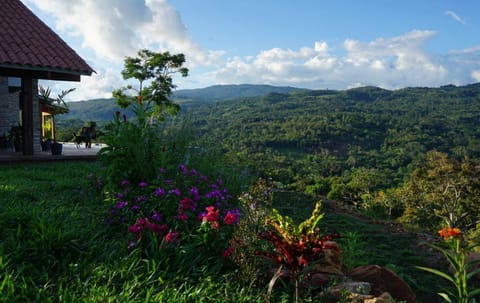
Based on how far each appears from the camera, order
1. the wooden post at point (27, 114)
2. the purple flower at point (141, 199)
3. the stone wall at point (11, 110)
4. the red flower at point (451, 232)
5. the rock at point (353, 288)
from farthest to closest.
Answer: the stone wall at point (11, 110) < the wooden post at point (27, 114) < the purple flower at point (141, 199) < the rock at point (353, 288) < the red flower at point (451, 232)

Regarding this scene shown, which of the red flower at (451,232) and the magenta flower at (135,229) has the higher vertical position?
the red flower at (451,232)

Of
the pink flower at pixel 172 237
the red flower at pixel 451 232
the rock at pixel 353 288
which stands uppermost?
the red flower at pixel 451 232

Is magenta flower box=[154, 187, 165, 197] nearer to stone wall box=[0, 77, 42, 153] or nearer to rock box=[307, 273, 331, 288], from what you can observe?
rock box=[307, 273, 331, 288]

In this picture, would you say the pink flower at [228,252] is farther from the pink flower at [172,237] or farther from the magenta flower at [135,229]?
the magenta flower at [135,229]

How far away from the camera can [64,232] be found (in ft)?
12.4

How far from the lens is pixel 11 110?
44.9 ft

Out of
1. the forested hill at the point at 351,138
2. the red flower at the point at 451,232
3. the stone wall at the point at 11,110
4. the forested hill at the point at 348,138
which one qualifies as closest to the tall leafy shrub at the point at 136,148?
the red flower at the point at 451,232

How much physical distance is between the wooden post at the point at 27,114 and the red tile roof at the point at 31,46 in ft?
2.05

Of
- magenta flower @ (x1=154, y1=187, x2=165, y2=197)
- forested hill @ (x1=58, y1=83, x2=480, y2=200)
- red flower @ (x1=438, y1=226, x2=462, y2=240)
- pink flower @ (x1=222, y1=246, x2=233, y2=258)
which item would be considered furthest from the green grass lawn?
forested hill @ (x1=58, y1=83, x2=480, y2=200)

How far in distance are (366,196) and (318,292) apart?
32.2 metres

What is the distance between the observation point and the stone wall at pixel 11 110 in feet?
43.7

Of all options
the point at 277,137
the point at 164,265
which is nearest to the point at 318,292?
the point at 164,265

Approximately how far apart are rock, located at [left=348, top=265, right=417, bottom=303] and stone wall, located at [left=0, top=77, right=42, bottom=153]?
485 inches

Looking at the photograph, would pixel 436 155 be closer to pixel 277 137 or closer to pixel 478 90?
pixel 277 137
